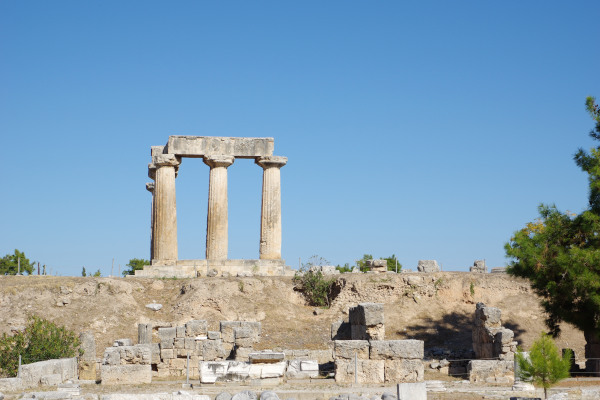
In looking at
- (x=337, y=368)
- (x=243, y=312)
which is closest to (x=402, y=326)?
(x=243, y=312)

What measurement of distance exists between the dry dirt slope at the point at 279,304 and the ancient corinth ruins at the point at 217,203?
2167mm

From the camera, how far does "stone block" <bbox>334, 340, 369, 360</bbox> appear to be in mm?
21188

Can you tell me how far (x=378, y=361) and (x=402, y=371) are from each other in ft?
2.29

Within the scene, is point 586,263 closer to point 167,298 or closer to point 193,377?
point 193,377

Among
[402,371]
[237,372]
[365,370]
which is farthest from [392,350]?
[237,372]

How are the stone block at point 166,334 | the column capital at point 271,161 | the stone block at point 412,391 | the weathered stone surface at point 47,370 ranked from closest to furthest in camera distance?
the stone block at point 412,391 < the weathered stone surface at point 47,370 < the stone block at point 166,334 < the column capital at point 271,161

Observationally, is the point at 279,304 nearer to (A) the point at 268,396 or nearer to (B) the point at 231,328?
(B) the point at 231,328

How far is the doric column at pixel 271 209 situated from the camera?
129 feet

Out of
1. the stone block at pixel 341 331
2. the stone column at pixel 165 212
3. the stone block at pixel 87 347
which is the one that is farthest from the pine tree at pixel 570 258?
the stone column at pixel 165 212

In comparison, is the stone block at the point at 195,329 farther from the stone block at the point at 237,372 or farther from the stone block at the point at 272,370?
the stone block at the point at 272,370

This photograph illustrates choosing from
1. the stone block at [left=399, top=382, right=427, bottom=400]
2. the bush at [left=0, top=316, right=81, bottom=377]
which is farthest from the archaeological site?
the bush at [left=0, top=316, right=81, bottom=377]

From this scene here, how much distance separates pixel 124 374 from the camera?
2233cm

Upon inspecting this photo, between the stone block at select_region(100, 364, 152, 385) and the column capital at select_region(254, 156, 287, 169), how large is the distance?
711 inches

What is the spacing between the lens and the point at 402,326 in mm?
33188
